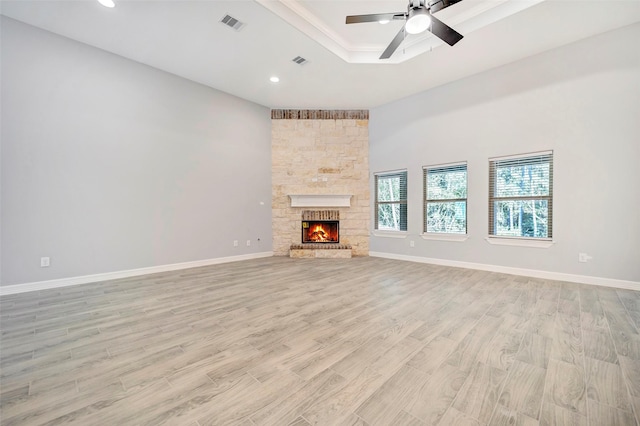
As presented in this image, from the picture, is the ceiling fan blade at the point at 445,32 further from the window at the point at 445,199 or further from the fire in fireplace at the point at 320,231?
the fire in fireplace at the point at 320,231

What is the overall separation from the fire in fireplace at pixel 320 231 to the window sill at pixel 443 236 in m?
2.18

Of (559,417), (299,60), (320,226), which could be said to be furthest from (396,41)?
(320,226)

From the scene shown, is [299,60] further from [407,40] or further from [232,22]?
[407,40]

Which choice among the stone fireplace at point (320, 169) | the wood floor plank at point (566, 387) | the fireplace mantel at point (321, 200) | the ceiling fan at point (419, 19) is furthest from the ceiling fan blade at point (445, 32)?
the fireplace mantel at point (321, 200)

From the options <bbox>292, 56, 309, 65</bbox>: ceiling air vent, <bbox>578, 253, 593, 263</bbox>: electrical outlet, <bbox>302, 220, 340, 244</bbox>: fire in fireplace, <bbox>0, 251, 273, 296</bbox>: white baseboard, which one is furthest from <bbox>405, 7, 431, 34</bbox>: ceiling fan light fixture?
<bbox>0, 251, 273, 296</bbox>: white baseboard

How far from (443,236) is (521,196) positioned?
150cm

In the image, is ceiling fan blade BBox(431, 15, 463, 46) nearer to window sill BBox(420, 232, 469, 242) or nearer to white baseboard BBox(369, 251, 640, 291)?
window sill BBox(420, 232, 469, 242)

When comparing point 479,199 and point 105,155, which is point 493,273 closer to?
point 479,199

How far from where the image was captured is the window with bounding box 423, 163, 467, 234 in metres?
5.17

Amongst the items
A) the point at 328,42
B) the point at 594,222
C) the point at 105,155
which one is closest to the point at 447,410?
the point at 594,222

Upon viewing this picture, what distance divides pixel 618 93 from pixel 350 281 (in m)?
4.68

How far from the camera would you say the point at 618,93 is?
3561 mm

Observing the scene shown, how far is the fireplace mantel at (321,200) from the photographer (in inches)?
253

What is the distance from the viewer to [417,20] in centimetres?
261
